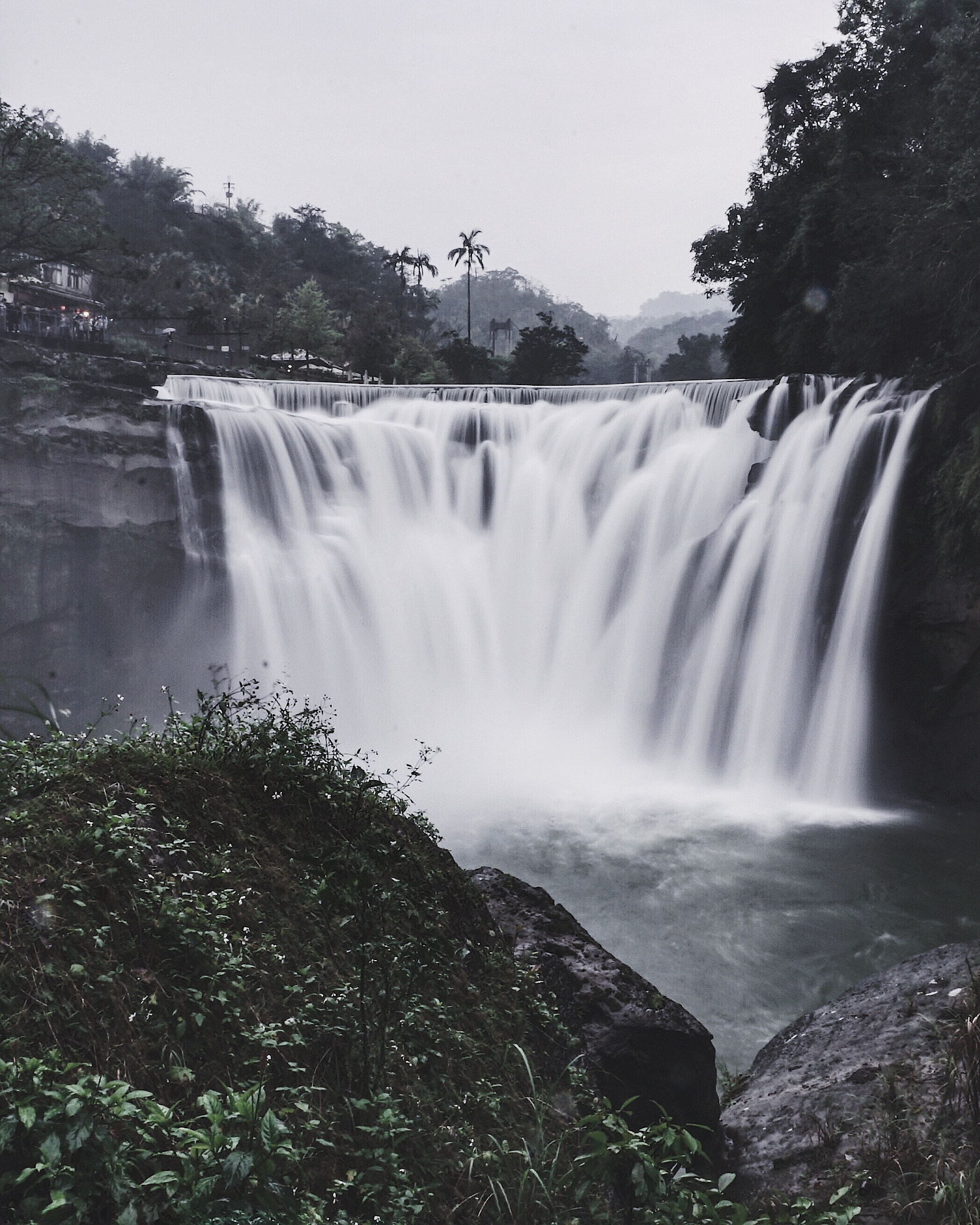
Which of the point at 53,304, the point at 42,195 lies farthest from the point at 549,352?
the point at 42,195

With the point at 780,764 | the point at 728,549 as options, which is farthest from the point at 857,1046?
the point at 728,549

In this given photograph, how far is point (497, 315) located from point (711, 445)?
9693 cm

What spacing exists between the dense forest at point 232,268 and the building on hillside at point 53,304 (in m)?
1.24

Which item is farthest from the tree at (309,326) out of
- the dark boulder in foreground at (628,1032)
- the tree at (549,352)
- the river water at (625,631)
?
the dark boulder in foreground at (628,1032)

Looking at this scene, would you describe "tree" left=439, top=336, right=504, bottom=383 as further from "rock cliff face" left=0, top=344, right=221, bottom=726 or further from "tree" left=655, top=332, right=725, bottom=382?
"rock cliff face" left=0, top=344, right=221, bottom=726

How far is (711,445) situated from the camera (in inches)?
623

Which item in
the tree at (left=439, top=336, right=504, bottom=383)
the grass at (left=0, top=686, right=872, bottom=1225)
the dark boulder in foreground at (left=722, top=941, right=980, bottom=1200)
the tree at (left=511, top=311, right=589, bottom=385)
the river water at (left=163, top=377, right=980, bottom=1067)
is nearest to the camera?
the grass at (left=0, top=686, right=872, bottom=1225)

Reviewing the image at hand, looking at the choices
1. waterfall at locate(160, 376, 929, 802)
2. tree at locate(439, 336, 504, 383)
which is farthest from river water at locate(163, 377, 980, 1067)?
tree at locate(439, 336, 504, 383)

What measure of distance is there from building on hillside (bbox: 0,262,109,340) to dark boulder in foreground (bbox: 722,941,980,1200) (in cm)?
2254

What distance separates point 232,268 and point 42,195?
38138mm

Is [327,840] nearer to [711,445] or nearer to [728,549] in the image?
[728,549]

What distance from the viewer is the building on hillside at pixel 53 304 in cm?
2527

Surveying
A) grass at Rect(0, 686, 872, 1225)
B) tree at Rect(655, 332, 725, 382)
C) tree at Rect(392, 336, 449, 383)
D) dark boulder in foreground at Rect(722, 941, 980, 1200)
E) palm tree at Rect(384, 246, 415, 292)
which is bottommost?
dark boulder in foreground at Rect(722, 941, 980, 1200)

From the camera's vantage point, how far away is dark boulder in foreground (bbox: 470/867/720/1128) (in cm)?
455
